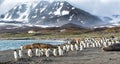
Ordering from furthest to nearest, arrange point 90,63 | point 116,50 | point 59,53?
point 116,50 → point 59,53 → point 90,63

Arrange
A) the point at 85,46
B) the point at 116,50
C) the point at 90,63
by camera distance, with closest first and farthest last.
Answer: the point at 90,63, the point at 116,50, the point at 85,46

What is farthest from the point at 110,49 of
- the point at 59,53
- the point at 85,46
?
the point at 85,46

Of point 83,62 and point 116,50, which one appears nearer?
point 83,62

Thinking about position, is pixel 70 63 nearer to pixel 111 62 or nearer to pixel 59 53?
pixel 111 62

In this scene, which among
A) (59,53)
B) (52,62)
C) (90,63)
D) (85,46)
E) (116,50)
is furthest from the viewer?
(85,46)

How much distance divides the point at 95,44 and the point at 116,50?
13095 millimetres

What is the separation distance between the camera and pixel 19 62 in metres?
30.8

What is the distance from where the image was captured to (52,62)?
30422mm

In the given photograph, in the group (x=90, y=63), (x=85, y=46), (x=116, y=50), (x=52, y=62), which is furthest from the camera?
(x=85, y=46)

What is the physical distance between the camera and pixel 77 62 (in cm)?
2980

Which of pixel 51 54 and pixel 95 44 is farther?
pixel 95 44

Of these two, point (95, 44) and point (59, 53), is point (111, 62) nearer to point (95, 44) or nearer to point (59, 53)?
point (59, 53)

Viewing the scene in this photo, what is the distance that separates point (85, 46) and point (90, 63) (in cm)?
2332

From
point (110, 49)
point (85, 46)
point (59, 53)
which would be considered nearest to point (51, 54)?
point (59, 53)
